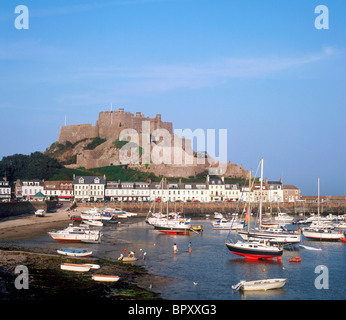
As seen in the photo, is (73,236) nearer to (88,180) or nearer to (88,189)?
(88,189)

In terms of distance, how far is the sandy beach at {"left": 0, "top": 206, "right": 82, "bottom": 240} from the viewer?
1591 inches

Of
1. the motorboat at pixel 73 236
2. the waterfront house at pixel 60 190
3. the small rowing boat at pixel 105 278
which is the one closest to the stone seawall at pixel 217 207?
the waterfront house at pixel 60 190

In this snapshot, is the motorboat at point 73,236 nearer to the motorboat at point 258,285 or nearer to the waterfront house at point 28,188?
the motorboat at point 258,285

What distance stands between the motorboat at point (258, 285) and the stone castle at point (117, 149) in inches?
2731

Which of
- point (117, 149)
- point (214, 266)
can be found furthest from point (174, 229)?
point (117, 149)

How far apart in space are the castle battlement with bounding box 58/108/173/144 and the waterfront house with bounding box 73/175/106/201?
23.7 metres

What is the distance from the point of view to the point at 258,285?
22.2 meters

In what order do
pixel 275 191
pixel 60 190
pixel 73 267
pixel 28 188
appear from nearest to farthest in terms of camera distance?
pixel 73 267 → pixel 28 188 → pixel 60 190 → pixel 275 191

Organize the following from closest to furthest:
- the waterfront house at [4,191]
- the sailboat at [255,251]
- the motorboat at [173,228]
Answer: the sailboat at [255,251]
the motorboat at [173,228]
the waterfront house at [4,191]

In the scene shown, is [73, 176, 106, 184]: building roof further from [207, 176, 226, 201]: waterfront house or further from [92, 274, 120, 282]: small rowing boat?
[92, 274, 120, 282]: small rowing boat

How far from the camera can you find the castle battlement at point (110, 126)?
335 ft

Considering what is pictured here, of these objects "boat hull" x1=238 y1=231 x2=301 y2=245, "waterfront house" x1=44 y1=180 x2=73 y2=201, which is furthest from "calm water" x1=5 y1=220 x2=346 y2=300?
"waterfront house" x1=44 y1=180 x2=73 y2=201

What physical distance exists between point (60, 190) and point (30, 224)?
3094 cm
